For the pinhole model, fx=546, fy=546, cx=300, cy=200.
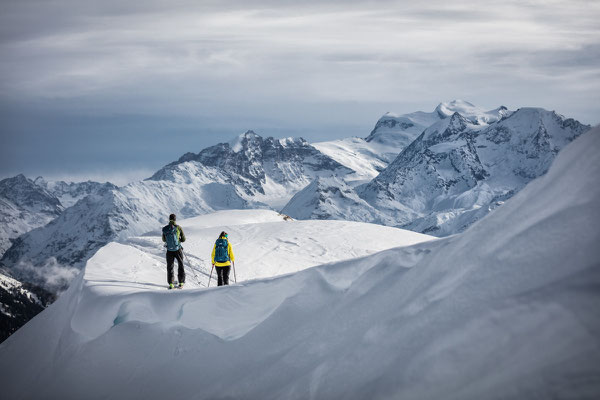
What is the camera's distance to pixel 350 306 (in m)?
10.0

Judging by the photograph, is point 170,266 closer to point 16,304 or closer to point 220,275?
point 220,275

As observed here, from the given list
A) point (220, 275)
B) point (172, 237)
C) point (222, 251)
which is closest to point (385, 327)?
point (222, 251)

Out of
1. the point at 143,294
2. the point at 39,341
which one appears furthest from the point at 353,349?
the point at 39,341

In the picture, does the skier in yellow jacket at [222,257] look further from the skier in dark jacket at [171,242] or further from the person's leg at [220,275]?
the skier in dark jacket at [171,242]

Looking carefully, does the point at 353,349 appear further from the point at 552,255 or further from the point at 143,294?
the point at 143,294

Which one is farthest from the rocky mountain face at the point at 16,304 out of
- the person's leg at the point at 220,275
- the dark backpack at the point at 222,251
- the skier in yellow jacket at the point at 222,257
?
the dark backpack at the point at 222,251

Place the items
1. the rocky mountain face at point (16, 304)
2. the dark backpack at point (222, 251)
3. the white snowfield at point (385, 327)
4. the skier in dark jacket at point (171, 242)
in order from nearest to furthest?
1. the white snowfield at point (385, 327)
2. the skier in dark jacket at point (171, 242)
3. the dark backpack at point (222, 251)
4. the rocky mountain face at point (16, 304)

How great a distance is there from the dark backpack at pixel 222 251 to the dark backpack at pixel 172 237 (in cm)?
127

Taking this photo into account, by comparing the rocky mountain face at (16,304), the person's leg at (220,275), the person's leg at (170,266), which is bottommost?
the rocky mountain face at (16,304)

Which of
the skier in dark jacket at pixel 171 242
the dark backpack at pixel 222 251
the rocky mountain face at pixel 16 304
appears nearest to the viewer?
the skier in dark jacket at pixel 171 242

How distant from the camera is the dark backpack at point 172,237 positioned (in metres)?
17.1

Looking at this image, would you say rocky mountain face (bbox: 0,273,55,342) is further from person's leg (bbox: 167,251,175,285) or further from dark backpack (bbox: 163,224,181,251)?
dark backpack (bbox: 163,224,181,251)

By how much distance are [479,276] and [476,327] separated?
1061 millimetres

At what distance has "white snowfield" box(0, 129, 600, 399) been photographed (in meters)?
6.31
